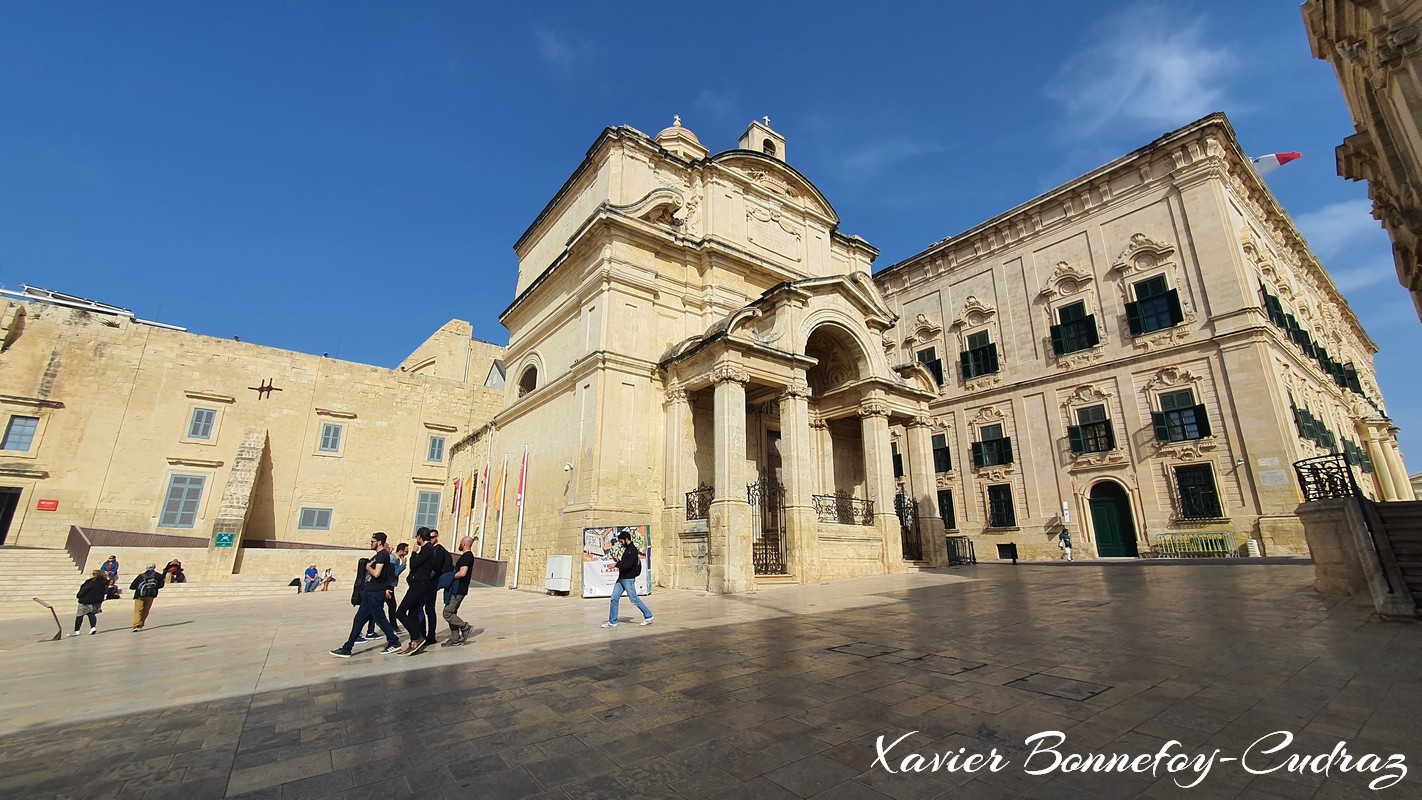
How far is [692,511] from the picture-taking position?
15.1m

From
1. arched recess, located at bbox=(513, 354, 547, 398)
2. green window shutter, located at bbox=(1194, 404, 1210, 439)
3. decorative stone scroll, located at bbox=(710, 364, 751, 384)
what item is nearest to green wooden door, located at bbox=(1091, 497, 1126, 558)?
green window shutter, located at bbox=(1194, 404, 1210, 439)

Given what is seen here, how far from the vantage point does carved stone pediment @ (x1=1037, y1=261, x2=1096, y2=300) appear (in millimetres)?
23281

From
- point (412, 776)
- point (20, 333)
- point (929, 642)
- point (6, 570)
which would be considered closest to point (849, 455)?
point (929, 642)

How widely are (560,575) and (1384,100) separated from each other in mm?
19897

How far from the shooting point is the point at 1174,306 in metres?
20.7

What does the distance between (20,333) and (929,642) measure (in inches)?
1256

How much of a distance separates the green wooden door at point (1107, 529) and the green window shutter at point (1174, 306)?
7.19 meters

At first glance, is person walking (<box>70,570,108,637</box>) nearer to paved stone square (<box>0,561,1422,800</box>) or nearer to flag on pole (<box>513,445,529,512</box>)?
paved stone square (<box>0,561,1422,800</box>)

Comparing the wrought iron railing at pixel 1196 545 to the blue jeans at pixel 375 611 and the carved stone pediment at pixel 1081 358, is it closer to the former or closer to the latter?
the carved stone pediment at pixel 1081 358

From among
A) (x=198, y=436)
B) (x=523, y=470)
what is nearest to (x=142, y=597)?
(x=523, y=470)

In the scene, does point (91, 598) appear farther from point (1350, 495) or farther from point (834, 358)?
point (1350, 495)

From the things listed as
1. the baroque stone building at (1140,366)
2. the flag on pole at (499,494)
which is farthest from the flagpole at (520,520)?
the baroque stone building at (1140,366)

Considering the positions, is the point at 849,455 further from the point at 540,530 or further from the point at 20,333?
the point at 20,333

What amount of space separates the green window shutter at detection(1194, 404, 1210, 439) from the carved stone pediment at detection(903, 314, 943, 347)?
10.8 metres
